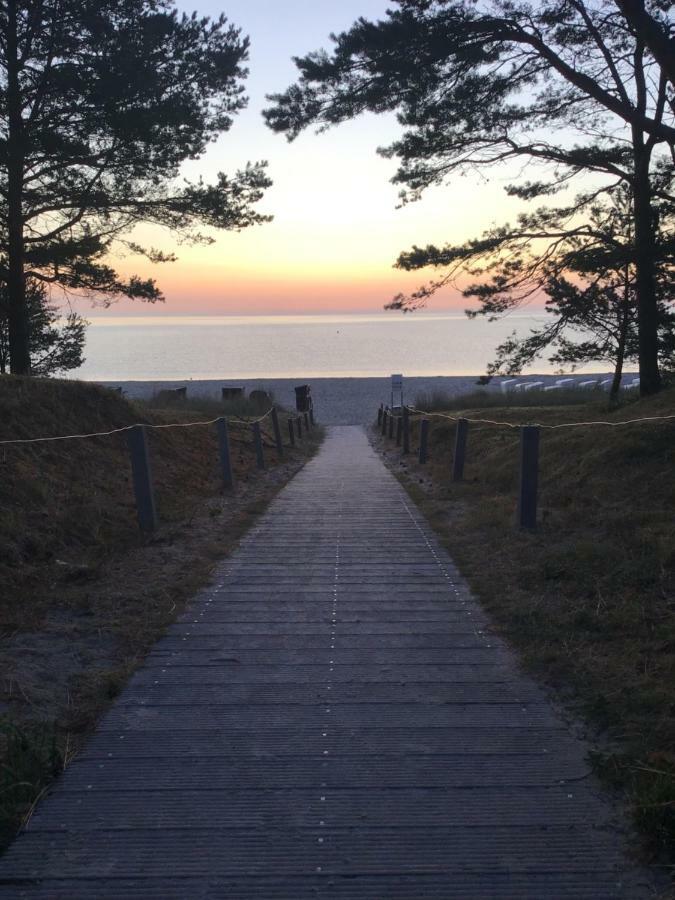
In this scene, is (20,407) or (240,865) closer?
(240,865)

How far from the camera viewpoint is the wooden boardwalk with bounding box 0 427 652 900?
2.46 meters

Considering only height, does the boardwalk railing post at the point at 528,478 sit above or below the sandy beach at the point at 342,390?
below

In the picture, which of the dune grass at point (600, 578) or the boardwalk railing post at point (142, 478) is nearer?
the dune grass at point (600, 578)

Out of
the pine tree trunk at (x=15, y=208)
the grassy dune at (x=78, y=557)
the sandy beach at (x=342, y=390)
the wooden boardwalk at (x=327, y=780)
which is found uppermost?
the pine tree trunk at (x=15, y=208)

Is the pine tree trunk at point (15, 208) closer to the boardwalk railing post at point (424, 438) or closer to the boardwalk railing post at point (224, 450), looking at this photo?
the boardwalk railing post at point (224, 450)

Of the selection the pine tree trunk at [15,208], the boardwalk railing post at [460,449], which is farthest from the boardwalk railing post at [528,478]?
the pine tree trunk at [15,208]

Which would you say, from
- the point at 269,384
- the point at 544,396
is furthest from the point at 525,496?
the point at 269,384

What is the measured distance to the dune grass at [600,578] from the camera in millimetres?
3279

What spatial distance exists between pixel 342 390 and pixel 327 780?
151ft

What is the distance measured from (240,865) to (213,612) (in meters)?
2.70

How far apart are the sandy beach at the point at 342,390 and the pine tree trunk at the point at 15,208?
18.0m

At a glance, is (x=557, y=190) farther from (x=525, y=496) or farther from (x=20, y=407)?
(x=20, y=407)

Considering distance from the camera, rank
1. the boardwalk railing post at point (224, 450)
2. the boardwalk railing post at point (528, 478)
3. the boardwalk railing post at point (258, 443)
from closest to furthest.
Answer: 1. the boardwalk railing post at point (528, 478)
2. the boardwalk railing post at point (224, 450)
3. the boardwalk railing post at point (258, 443)

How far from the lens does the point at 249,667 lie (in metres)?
4.16
